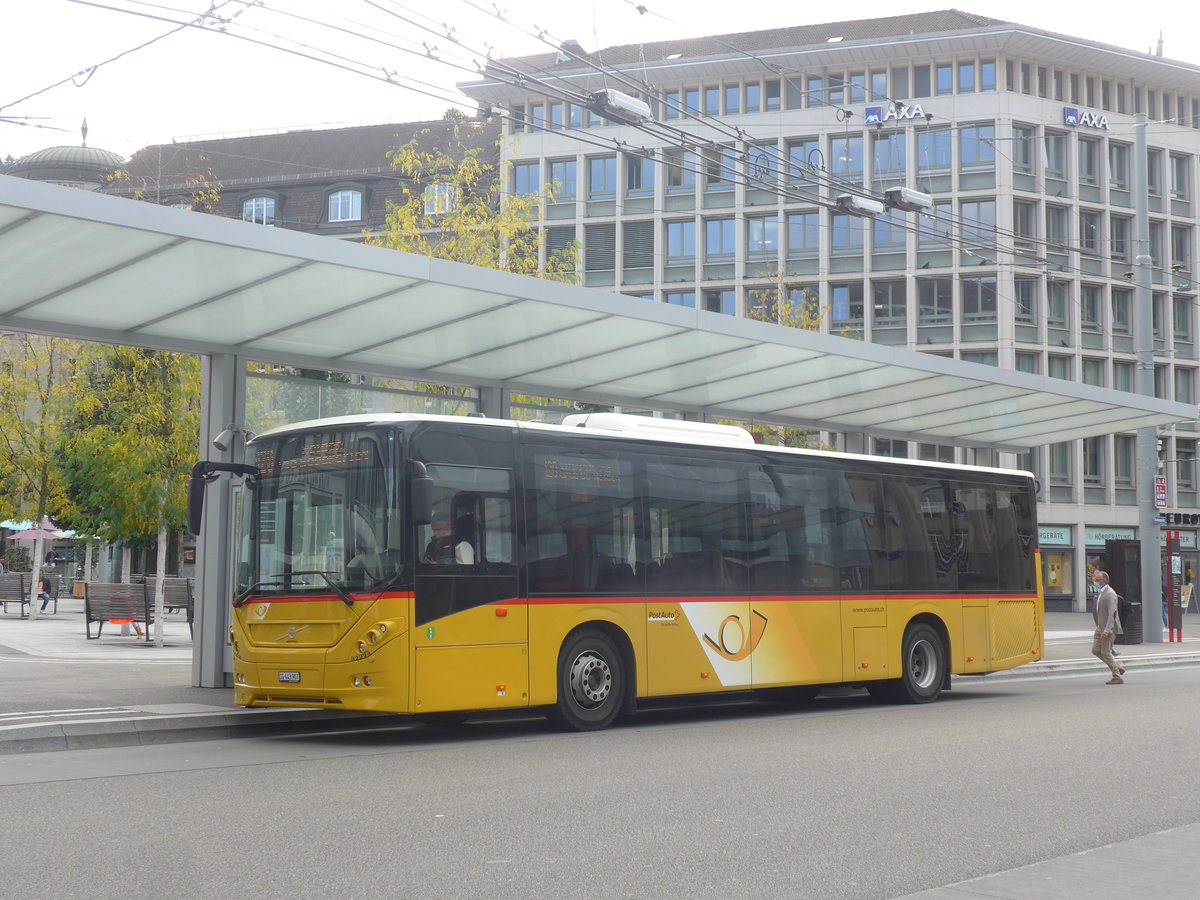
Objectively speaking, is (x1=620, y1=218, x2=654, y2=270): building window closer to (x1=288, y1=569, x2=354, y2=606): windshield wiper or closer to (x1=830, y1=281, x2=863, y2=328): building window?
(x1=830, y1=281, x2=863, y2=328): building window

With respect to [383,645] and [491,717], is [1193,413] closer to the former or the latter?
[491,717]

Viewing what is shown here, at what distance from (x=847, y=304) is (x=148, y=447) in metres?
38.1

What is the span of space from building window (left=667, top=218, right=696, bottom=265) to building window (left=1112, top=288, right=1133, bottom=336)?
1796cm

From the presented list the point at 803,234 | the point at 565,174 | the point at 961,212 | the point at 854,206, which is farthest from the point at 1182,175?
the point at 854,206

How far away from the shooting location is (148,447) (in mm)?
27094

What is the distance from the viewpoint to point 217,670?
16.1 m

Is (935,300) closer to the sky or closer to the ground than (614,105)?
closer to the sky

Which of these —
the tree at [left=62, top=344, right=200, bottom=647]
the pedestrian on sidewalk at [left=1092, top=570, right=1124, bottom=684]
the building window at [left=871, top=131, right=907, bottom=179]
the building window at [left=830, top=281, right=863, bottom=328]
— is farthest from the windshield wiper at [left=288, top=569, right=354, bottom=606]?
the building window at [left=871, top=131, right=907, bottom=179]

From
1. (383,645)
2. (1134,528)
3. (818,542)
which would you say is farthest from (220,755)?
(1134,528)

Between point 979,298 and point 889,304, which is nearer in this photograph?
point 979,298

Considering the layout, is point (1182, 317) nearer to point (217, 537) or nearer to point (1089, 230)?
point (1089, 230)

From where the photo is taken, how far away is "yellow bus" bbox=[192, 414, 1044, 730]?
12.5m

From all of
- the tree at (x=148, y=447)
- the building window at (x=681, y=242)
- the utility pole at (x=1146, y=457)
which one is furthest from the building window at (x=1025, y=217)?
the tree at (x=148, y=447)

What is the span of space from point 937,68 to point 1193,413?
37410 mm
